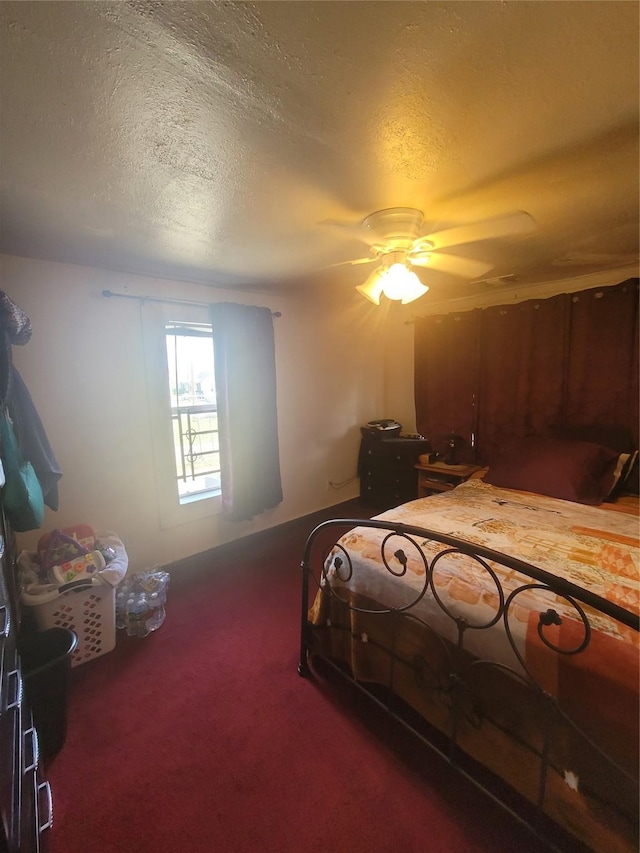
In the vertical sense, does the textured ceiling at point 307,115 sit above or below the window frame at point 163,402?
above

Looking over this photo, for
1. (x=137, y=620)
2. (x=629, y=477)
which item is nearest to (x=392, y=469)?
(x=629, y=477)

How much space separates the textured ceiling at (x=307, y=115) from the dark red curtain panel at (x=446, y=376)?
5.27ft

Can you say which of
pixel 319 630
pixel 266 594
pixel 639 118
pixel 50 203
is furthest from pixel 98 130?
pixel 266 594

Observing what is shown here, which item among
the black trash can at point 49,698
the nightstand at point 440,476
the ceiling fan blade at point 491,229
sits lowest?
the black trash can at point 49,698

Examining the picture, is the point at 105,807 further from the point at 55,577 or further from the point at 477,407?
the point at 477,407

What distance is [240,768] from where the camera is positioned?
136cm

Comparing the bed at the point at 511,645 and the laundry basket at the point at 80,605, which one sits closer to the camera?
the bed at the point at 511,645

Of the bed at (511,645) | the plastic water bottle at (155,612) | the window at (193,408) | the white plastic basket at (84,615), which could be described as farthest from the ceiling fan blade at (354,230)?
the plastic water bottle at (155,612)

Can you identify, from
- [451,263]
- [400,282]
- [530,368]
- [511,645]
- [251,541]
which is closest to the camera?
[511,645]

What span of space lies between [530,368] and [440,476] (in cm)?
125

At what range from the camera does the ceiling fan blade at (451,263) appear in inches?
74.1

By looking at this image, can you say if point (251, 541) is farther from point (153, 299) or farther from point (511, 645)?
point (511, 645)

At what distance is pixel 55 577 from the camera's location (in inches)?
70.9

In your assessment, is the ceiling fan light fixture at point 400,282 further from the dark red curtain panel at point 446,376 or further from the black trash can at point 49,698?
the black trash can at point 49,698
